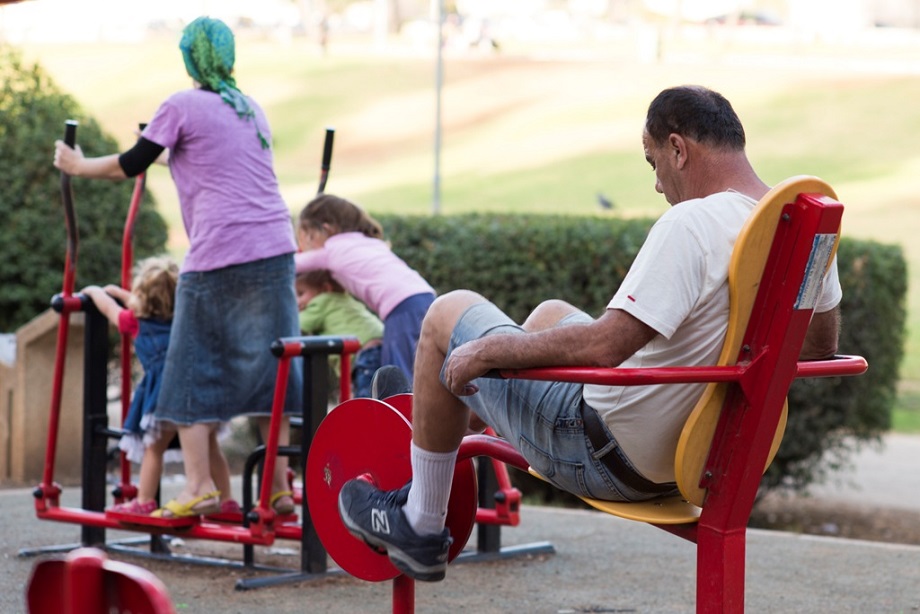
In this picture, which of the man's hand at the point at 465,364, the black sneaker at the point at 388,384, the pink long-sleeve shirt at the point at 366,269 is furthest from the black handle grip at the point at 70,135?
the man's hand at the point at 465,364

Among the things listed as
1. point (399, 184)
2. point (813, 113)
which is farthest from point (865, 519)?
point (813, 113)

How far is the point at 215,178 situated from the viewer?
4387 millimetres

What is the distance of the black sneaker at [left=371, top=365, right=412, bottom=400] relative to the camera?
3.57 m

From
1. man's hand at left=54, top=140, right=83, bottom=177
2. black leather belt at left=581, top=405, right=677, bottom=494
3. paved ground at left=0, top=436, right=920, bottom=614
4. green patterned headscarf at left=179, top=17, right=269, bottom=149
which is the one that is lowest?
paved ground at left=0, top=436, right=920, bottom=614

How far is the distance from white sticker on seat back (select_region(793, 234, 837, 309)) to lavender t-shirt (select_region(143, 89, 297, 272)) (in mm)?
2205

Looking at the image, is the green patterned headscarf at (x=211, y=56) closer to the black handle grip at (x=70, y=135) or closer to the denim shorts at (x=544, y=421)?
the black handle grip at (x=70, y=135)

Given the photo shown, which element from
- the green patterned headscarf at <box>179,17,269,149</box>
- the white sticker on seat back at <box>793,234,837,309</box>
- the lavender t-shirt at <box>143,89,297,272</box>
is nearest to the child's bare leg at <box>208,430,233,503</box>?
the lavender t-shirt at <box>143,89,297,272</box>

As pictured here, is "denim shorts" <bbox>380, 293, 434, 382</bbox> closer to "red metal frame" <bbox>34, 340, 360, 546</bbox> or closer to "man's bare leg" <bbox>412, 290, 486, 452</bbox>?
"red metal frame" <bbox>34, 340, 360, 546</bbox>

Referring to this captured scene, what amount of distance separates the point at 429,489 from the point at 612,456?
0.46 metres

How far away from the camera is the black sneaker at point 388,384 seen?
3.57 metres

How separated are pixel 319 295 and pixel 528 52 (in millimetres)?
40196

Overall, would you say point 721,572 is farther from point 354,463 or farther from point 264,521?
point 264,521

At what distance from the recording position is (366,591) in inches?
170

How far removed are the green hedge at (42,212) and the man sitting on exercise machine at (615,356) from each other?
4338 millimetres
